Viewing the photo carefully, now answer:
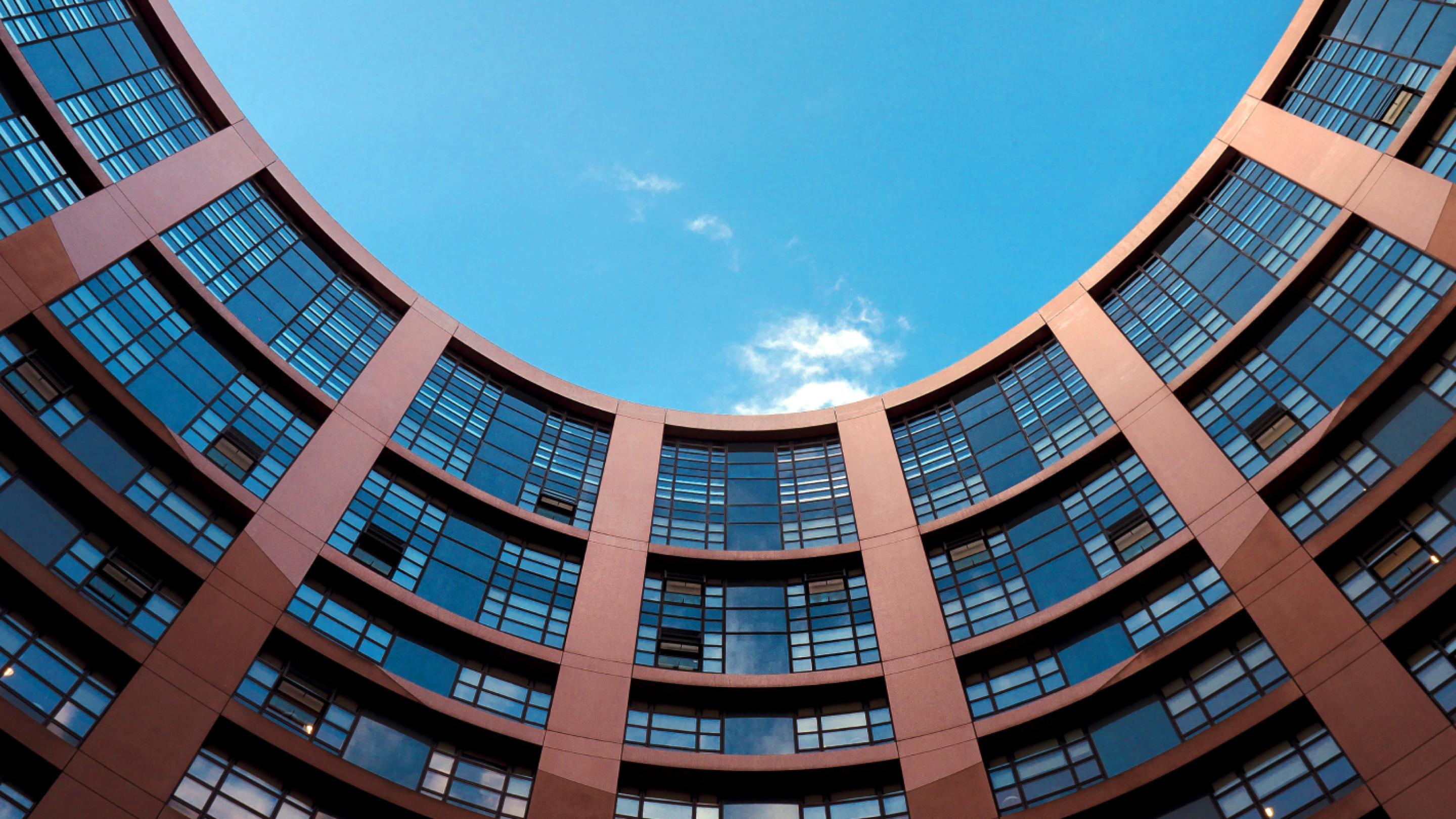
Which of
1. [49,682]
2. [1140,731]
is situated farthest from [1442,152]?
[49,682]

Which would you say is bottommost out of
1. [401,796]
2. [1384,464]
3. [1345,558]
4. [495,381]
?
[401,796]

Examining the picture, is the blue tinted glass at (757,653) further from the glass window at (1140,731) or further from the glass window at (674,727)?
the glass window at (1140,731)

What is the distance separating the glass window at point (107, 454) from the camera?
30.6 m

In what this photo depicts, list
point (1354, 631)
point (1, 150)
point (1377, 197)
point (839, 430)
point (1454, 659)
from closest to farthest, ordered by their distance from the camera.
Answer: point (1454, 659) < point (1354, 631) < point (1, 150) < point (1377, 197) < point (839, 430)

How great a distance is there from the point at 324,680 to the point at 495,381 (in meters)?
17.5

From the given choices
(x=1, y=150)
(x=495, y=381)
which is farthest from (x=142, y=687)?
(x=495, y=381)

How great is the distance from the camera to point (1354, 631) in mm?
28375

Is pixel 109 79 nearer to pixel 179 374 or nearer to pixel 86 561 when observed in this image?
pixel 179 374

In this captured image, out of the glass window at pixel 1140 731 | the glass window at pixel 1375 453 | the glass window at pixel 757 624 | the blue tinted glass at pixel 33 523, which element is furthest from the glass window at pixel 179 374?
the glass window at pixel 1375 453

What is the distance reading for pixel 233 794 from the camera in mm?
29297

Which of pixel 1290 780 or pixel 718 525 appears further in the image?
pixel 718 525

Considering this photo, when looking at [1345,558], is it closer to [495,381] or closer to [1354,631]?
[1354,631]

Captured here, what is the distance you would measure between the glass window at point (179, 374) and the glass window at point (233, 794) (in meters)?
9.29

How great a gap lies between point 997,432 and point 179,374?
31414mm
